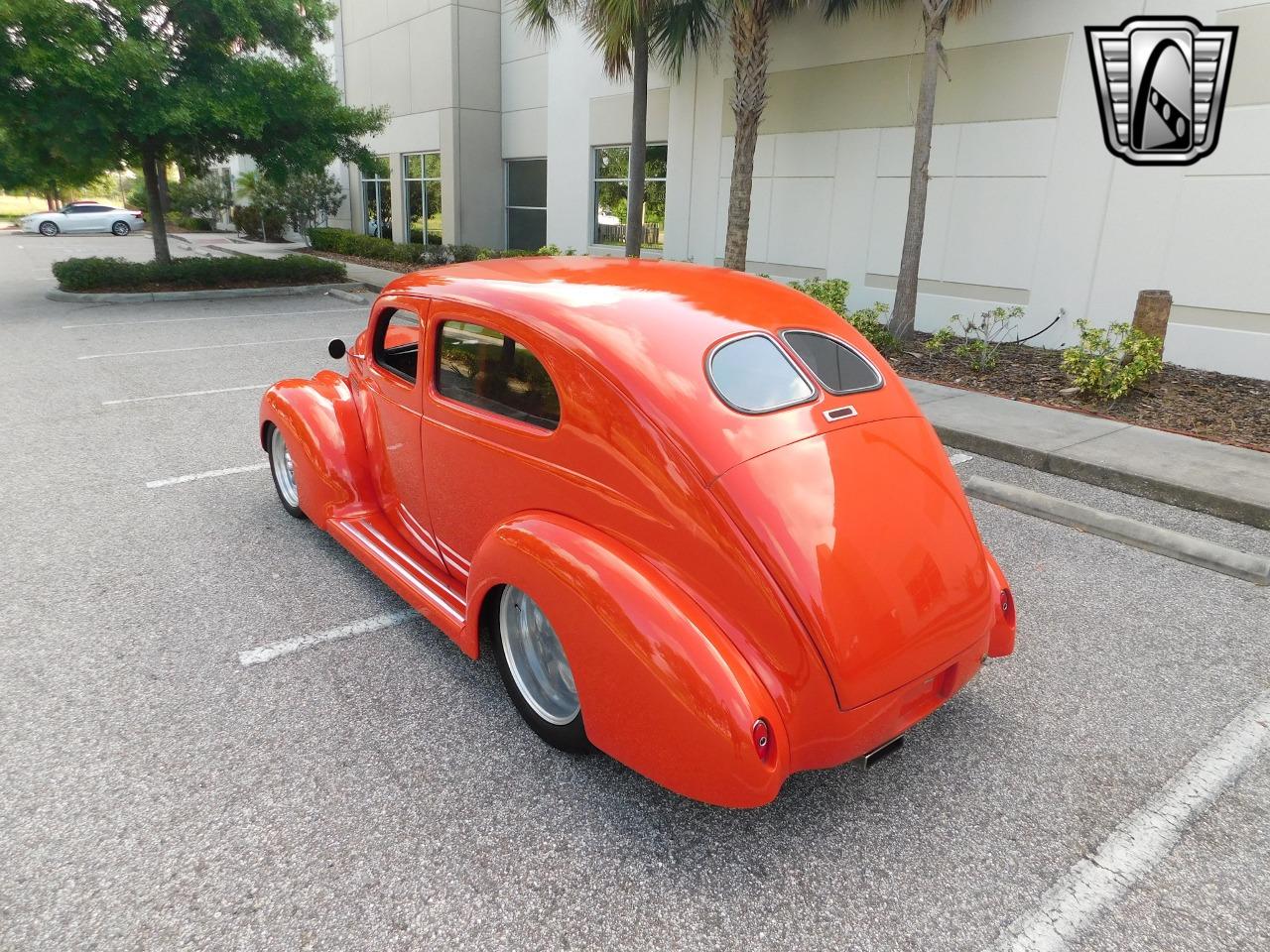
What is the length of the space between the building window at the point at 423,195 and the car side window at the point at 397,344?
1919 centimetres

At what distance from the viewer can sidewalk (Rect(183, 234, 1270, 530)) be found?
17.7ft

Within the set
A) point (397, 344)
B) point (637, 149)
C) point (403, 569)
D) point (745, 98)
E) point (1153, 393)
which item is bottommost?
point (403, 569)

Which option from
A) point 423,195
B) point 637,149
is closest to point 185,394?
point 637,149

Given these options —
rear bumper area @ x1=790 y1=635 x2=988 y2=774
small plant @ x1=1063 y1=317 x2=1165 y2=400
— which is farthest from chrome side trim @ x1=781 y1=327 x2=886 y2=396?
small plant @ x1=1063 y1=317 x2=1165 y2=400

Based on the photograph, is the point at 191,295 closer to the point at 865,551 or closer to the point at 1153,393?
the point at 1153,393

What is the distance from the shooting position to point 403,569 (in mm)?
3535

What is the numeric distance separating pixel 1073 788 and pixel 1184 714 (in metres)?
0.81

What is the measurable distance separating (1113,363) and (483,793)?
7.40 meters

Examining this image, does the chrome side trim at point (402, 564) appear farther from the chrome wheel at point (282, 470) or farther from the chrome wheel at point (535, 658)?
the chrome wheel at point (282, 470)

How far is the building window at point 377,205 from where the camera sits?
2569 centimetres

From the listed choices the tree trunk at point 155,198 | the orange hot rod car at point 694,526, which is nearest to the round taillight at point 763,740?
the orange hot rod car at point 694,526

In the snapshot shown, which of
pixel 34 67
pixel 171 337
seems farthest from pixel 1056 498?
pixel 34 67

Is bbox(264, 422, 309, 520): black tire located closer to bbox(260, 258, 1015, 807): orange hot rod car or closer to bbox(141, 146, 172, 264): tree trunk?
bbox(260, 258, 1015, 807): orange hot rod car

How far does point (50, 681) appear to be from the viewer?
10.5 feet
